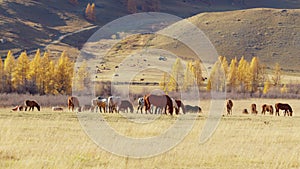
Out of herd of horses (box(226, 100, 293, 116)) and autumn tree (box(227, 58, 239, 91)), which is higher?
autumn tree (box(227, 58, 239, 91))

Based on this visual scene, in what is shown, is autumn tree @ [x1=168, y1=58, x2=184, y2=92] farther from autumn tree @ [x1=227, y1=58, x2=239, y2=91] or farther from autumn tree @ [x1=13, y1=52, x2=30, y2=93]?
autumn tree @ [x1=13, y1=52, x2=30, y2=93]

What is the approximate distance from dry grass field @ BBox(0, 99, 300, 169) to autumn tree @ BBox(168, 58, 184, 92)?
6903 centimetres

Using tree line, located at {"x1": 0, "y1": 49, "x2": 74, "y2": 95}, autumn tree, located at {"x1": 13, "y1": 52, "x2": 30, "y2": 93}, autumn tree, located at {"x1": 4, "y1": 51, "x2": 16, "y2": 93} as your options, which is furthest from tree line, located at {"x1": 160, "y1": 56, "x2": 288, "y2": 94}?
autumn tree, located at {"x1": 4, "y1": 51, "x2": 16, "y2": 93}

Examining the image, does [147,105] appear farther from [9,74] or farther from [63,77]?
[9,74]

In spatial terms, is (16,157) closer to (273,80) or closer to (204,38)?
(273,80)

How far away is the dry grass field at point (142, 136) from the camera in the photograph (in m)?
15.7

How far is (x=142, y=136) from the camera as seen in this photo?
21.8 metres

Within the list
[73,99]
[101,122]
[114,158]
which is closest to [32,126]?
[101,122]

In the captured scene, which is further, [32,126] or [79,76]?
[79,76]

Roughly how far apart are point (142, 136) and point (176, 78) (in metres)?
83.0

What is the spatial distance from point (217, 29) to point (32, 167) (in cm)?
18489

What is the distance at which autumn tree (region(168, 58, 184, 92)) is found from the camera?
97.4 meters

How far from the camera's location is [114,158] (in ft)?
53.5

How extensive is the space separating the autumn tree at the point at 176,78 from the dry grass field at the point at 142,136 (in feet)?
226
